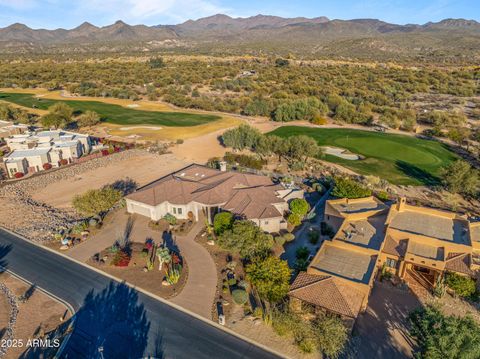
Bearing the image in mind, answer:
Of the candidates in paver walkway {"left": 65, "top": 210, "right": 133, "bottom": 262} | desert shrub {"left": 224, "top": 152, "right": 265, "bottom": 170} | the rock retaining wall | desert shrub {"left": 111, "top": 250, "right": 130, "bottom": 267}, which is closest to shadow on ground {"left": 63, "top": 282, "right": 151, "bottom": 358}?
desert shrub {"left": 111, "top": 250, "right": 130, "bottom": 267}

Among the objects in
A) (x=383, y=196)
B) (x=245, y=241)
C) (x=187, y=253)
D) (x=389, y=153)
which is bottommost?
(x=187, y=253)

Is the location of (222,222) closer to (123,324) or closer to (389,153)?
Answer: (123,324)

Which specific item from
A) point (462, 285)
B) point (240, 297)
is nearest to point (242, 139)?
point (240, 297)

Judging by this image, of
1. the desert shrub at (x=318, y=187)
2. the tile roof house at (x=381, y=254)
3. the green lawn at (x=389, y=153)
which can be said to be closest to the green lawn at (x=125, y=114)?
the green lawn at (x=389, y=153)

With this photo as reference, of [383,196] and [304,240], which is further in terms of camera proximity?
[383,196]

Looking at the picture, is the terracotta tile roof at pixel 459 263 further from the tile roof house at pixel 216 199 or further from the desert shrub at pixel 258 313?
the tile roof house at pixel 216 199

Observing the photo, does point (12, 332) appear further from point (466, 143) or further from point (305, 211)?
point (466, 143)

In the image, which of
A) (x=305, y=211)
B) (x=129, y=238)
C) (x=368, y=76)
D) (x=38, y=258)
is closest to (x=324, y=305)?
(x=305, y=211)
